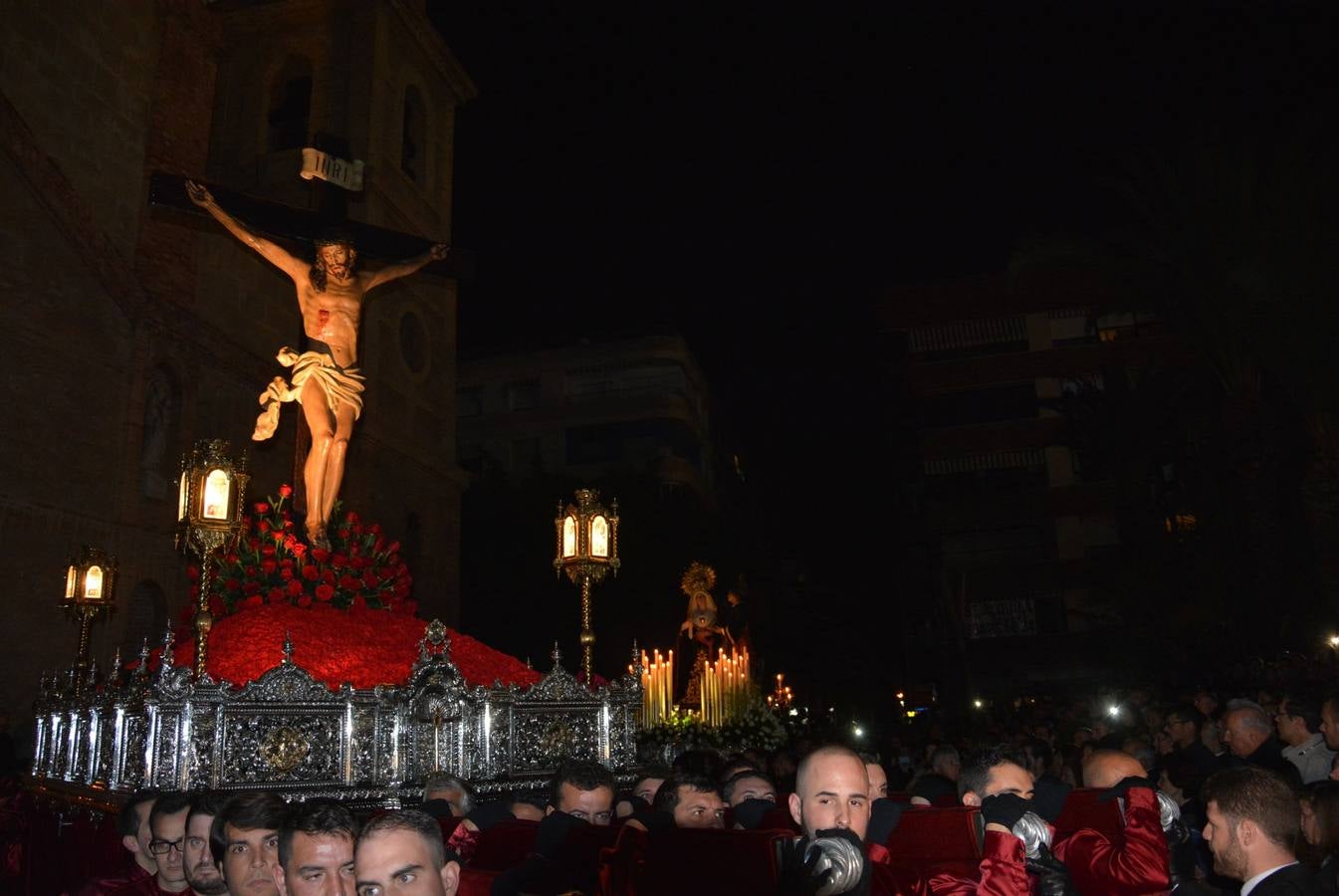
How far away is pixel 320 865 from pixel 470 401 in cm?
4856

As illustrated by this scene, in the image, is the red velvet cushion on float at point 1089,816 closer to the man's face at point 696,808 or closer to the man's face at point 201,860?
the man's face at point 696,808

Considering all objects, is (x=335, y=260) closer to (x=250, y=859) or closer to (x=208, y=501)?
(x=208, y=501)

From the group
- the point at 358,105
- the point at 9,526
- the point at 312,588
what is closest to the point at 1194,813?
the point at 312,588

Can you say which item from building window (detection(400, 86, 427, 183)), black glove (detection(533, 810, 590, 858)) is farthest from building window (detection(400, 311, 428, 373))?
black glove (detection(533, 810, 590, 858))

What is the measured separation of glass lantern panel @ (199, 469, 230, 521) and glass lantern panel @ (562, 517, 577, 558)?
12.6 ft

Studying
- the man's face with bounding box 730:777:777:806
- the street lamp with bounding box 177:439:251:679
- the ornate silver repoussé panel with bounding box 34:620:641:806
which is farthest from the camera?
the street lamp with bounding box 177:439:251:679

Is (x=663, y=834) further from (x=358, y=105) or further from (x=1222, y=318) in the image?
(x=358, y=105)

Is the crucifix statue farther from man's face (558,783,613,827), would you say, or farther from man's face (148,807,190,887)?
man's face (558,783,613,827)

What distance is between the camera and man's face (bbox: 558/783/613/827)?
5859 millimetres

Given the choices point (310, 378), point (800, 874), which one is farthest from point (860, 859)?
point (310, 378)

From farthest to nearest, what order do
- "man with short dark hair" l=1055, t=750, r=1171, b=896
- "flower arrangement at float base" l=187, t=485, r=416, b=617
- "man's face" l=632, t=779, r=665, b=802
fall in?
1. "flower arrangement at float base" l=187, t=485, r=416, b=617
2. "man's face" l=632, t=779, r=665, b=802
3. "man with short dark hair" l=1055, t=750, r=1171, b=896

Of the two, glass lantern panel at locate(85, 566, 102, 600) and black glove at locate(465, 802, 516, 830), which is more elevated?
glass lantern panel at locate(85, 566, 102, 600)

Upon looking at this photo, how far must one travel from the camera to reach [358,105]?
26.8 m

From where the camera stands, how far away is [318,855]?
4086 millimetres
